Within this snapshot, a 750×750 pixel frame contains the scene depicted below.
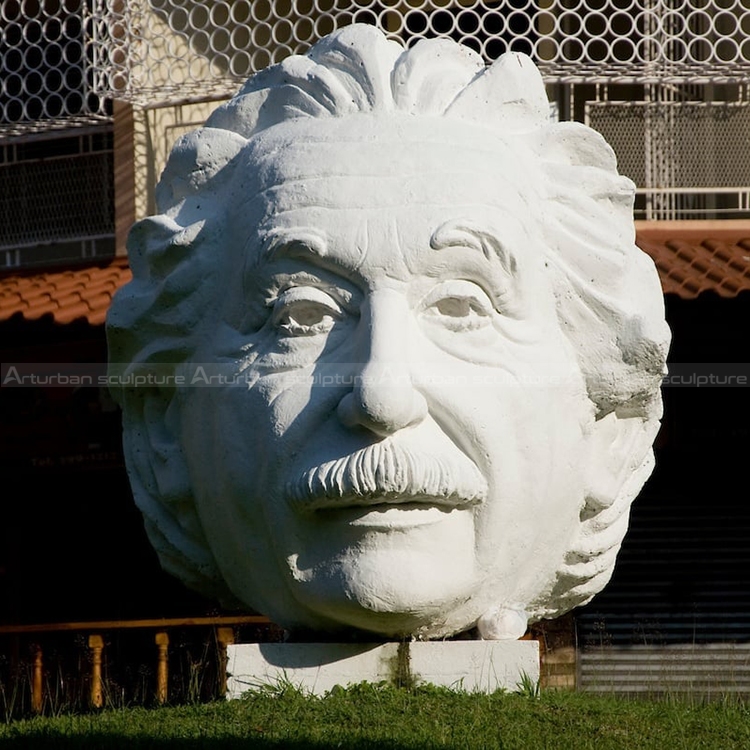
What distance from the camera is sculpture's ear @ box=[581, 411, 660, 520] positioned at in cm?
567

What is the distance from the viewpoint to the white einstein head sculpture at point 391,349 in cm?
513

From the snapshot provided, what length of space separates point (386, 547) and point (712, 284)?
4878 mm

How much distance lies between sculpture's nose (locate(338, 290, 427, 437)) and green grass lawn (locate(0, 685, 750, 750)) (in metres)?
0.90

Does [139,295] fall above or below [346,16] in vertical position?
below

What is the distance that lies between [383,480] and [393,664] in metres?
0.75

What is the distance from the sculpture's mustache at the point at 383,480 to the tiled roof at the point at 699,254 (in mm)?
4548

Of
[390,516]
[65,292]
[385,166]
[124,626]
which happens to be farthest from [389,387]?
[65,292]

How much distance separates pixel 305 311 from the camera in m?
5.30

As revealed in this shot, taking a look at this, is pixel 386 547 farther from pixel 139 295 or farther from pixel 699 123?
pixel 699 123

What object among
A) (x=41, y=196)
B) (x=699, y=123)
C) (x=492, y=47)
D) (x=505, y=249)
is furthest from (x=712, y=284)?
(x=41, y=196)

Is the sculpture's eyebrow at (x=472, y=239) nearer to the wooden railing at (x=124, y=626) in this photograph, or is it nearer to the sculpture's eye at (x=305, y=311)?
the sculpture's eye at (x=305, y=311)

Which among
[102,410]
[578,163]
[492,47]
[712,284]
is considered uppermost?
[492,47]

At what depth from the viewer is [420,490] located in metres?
5.04

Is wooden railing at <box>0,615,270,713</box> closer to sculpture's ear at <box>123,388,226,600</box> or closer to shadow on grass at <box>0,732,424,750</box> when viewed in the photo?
sculpture's ear at <box>123,388,226,600</box>
